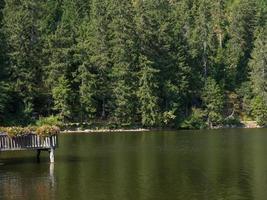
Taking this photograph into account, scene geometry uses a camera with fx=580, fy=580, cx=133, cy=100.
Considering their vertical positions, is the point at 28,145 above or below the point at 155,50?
below

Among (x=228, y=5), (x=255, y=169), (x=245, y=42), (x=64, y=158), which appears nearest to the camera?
(x=255, y=169)

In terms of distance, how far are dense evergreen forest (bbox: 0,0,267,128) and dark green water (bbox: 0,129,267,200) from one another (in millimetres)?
38796

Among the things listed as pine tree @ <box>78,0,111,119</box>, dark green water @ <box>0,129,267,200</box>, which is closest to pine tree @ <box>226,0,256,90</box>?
pine tree @ <box>78,0,111,119</box>

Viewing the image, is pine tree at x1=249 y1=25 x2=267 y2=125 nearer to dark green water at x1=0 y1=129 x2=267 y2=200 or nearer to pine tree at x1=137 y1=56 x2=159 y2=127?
pine tree at x1=137 y1=56 x2=159 y2=127

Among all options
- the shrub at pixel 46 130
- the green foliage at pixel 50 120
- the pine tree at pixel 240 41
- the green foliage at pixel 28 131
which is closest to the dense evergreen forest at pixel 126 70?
the pine tree at pixel 240 41

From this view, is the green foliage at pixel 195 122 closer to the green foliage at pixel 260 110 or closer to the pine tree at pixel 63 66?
the green foliage at pixel 260 110

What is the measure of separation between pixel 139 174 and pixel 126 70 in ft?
209

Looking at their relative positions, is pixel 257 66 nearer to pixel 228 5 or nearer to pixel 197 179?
pixel 228 5

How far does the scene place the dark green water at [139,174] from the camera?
30.0 metres

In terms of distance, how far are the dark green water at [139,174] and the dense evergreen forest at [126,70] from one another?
3880cm

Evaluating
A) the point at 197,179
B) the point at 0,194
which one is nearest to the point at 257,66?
the point at 197,179

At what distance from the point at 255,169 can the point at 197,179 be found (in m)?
6.72

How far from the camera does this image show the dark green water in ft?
98.6

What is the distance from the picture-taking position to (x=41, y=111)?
98875 mm
